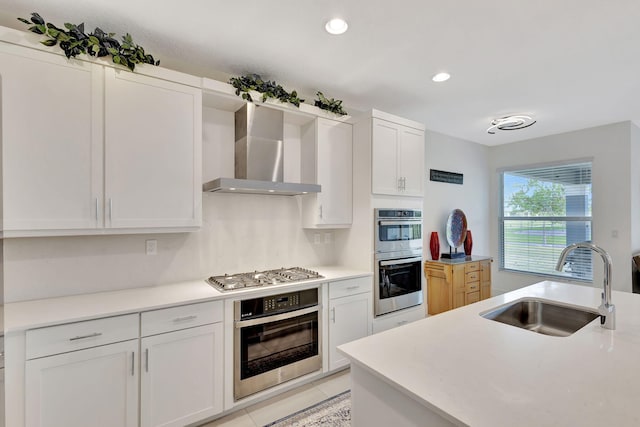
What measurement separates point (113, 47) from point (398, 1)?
1.80 m

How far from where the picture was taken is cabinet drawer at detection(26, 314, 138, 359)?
156 centimetres

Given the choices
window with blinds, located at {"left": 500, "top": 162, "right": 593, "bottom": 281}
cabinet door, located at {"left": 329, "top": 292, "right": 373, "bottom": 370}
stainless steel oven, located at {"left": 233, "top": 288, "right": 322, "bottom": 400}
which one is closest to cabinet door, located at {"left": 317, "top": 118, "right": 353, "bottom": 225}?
cabinet door, located at {"left": 329, "top": 292, "right": 373, "bottom": 370}

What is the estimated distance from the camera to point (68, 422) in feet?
5.38

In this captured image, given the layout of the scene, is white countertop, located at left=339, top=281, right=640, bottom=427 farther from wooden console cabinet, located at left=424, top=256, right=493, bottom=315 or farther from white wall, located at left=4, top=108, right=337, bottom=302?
wooden console cabinet, located at left=424, top=256, right=493, bottom=315

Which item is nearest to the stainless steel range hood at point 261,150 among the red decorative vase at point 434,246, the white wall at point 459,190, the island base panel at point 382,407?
the island base panel at point 382,407

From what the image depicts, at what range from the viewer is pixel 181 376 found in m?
1.97

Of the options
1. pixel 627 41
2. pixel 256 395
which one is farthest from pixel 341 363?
pixel 627 41

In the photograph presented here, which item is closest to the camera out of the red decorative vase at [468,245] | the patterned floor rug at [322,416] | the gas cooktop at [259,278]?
the patterned floor rug at [322,416]

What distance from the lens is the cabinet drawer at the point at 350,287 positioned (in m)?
2.69

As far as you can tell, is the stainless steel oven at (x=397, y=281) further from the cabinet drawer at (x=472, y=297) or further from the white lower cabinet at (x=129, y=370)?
the white lower cabinet at (x=129, y=370)

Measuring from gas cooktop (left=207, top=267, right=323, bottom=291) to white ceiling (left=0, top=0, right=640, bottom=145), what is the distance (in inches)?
69.3

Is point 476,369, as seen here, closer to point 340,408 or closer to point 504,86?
point 340,408

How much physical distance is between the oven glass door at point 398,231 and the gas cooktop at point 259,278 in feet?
2.74

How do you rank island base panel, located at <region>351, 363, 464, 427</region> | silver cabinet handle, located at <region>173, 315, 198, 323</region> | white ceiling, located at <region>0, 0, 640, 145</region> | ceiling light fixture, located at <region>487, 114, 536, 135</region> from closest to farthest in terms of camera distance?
island base panel, located at <region>351, 363, 464, 427</region>, white ceiling, located at <region>0, 0, 640, 145</region>, silver cabinet handle, located at <region>173, 315, 198, 323</region>, ceiling light fixture, located at <region>487, 114, 536, 135</region>
